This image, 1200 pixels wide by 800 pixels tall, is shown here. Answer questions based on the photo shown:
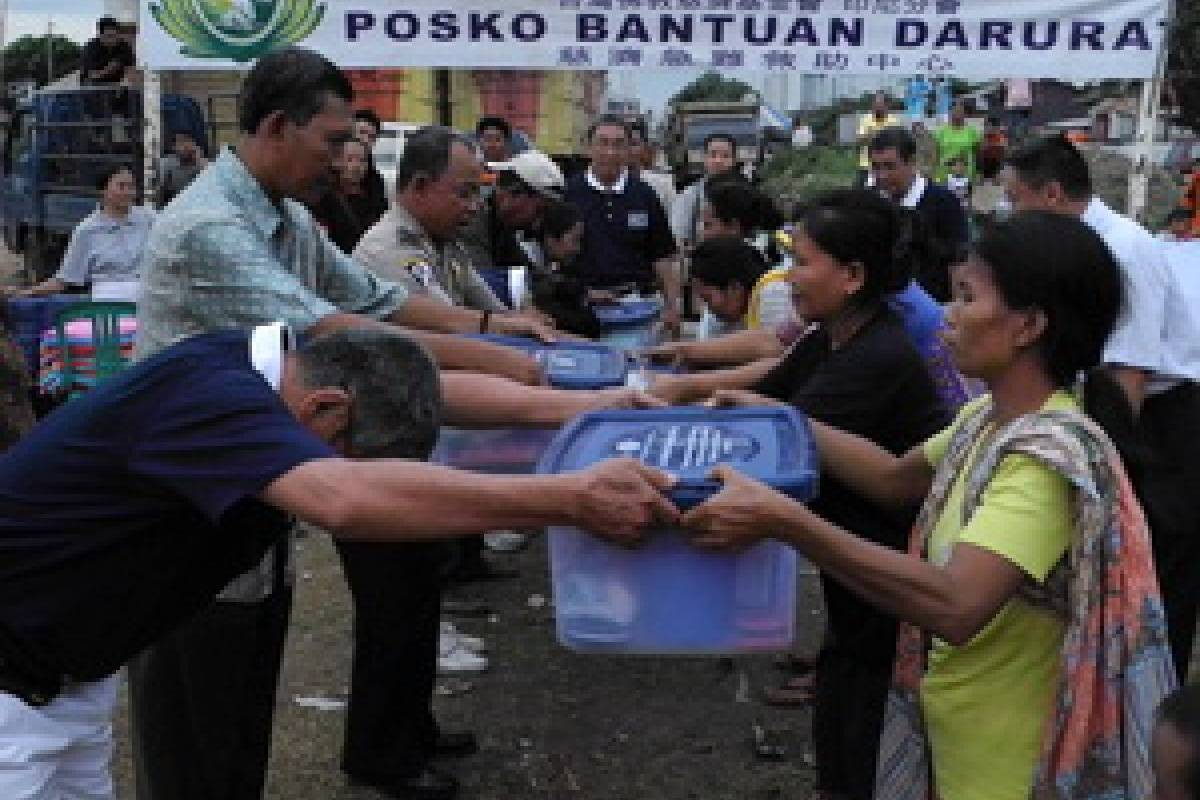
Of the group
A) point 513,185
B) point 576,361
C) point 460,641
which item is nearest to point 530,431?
point 576,361

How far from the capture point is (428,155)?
421 cm

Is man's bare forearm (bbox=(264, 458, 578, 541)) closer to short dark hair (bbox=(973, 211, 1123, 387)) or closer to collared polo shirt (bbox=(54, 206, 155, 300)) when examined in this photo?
short dark hair (bbox=(973, 211, 1123, 387))

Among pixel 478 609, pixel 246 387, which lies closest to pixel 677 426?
pixel 246 387

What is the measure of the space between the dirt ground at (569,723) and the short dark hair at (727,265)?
1370 mm

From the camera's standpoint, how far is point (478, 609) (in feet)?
16.9

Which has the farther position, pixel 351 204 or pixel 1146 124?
pixel 1146 124

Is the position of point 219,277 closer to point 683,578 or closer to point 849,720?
point 683,578

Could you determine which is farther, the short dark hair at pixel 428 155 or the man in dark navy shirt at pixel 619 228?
the man in dark navy shirt at pixel 619 228

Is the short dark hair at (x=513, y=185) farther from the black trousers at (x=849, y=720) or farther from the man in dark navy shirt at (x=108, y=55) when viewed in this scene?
the man in dark navy shirt at (x=108, y=55)

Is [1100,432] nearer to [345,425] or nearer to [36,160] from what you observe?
[345,425]

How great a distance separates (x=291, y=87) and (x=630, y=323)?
264 centimetres

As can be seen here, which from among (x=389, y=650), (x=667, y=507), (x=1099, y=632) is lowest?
(x=389, y=650)

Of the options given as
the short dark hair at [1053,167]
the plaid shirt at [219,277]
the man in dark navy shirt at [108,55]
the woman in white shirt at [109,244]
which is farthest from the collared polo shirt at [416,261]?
the man in dark navy shirt at [108,55]

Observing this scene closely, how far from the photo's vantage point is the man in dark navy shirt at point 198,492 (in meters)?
1.74
